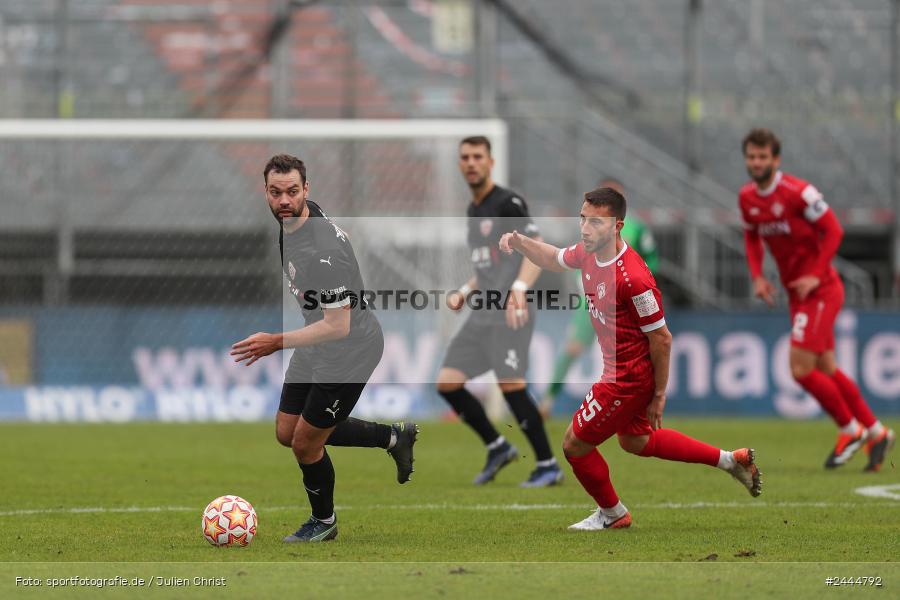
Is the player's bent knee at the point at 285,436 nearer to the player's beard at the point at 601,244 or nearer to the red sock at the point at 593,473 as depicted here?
the red sock at the point at 593,473

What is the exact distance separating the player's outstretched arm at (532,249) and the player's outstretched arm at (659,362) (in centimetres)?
81

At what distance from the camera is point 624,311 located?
680 cm

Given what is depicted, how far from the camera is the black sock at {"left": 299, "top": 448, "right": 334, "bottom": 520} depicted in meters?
6.69

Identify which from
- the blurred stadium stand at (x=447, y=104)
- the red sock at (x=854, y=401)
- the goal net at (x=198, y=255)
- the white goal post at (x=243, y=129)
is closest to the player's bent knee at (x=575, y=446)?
the red sock at (x=854, y=401)

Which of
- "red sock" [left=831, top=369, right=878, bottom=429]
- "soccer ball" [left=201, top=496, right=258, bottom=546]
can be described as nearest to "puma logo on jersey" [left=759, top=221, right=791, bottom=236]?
"red sock" [left=831, top=369, right=878, bottom=429]

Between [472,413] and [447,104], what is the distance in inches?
357

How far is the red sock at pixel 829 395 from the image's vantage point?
34.7 ft

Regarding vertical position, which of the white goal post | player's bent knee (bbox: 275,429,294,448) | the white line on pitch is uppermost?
the white goal post

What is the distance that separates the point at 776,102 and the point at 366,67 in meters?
6.30

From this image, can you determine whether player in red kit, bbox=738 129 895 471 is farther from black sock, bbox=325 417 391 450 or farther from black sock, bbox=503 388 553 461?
black sock, bbox=325 417 391 450

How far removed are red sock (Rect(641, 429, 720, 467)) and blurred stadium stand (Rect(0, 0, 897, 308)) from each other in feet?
31.6

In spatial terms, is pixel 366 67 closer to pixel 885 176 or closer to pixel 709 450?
pixel 885 176

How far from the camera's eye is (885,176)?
2178cm

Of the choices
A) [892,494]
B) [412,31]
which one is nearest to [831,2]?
[412,31]
